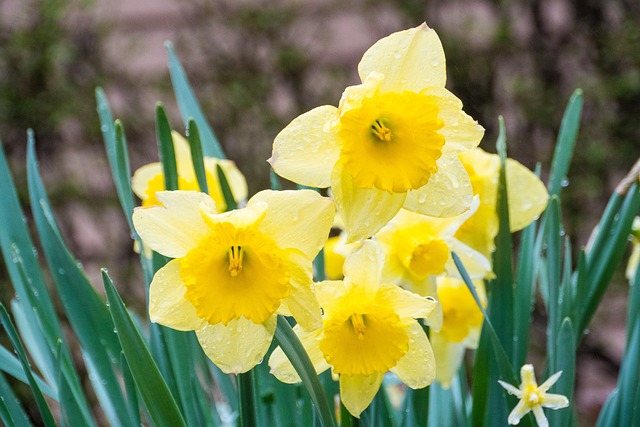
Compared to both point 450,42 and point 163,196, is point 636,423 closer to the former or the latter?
point 163,196

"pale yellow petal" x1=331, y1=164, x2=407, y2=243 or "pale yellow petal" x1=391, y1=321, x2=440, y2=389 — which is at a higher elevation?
"pale yellow petal" x1=331, y1=164, x2=407, y2=243

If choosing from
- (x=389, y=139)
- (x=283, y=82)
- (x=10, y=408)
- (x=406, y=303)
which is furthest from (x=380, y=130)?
(x=283, y=82)

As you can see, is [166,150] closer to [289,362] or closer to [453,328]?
[289,362]

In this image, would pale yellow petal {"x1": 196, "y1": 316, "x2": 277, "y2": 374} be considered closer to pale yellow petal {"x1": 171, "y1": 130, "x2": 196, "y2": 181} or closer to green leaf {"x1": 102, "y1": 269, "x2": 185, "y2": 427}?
green leaf {"x1": 102, "y1": 269, "x2": 185, "y2": 427}

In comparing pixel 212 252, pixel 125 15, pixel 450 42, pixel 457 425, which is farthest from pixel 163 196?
pixel 125 15

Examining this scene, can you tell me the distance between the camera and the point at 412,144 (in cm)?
57

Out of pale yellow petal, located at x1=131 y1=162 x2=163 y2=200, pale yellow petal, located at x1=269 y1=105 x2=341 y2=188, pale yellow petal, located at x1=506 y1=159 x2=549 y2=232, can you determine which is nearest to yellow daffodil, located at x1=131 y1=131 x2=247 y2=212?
pale yellow petal, located at x1=131 y1=162 x2=163 y2=200

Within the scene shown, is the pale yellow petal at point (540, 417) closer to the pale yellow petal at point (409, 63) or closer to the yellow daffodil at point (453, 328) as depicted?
the yellow daffodil at point (453, 328)

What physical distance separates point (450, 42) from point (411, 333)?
2162 millimetres

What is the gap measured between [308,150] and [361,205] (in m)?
0.05

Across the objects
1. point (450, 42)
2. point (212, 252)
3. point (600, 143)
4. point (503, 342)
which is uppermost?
point (212, 252)

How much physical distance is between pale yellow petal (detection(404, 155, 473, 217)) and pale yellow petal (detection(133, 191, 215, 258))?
14 centimetres

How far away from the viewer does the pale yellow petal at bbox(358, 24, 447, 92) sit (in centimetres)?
57

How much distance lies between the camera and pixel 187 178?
32.6 inches
